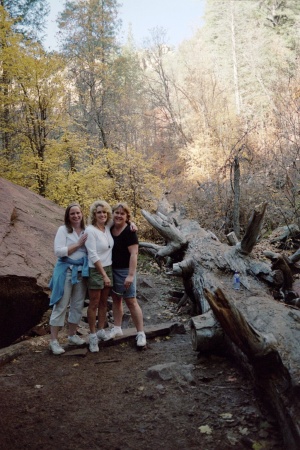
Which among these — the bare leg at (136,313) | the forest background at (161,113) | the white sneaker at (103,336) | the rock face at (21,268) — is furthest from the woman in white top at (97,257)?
the forest background at (161,113)

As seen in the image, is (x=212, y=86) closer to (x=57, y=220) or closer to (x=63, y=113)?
(x=63, y=113)

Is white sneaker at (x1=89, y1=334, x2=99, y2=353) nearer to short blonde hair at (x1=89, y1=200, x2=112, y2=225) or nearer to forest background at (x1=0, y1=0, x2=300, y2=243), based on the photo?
short blonde hair at (x1=89, y1=200, x2=112, y2=225)

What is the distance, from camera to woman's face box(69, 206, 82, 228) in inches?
173

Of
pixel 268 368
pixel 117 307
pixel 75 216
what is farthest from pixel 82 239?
pixel 268 368

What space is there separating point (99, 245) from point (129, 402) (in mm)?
1857

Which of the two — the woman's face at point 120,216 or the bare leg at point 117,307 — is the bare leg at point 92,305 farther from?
the woman's face at point 120,216

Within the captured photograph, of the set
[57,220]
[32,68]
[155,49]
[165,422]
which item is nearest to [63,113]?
[32,68]

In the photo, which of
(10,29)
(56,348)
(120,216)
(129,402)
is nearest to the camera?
(129,402)

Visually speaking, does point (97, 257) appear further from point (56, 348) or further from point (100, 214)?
point (56, 348)

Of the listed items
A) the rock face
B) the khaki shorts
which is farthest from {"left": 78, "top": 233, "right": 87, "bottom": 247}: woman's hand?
the rock face

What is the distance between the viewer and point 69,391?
3438 millimetres

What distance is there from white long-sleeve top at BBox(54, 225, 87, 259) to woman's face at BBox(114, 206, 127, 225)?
0.55 m

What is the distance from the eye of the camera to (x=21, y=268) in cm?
489

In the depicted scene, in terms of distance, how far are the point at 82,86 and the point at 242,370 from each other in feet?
58.5
